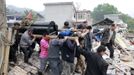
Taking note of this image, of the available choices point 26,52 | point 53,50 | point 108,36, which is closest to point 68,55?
point 53,50

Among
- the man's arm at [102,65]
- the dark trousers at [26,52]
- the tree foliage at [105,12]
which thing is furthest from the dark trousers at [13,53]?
the tree foliage at [105,12]

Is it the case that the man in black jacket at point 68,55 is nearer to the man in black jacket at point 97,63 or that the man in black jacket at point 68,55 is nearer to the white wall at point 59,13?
the man in black jacket at point 97,63

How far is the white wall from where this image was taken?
132 ft

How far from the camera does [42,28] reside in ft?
41.5

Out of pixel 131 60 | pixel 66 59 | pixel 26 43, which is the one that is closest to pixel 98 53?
→ pixel 66 59

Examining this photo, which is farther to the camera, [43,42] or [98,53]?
[43,42]

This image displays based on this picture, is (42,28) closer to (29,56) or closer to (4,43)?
(29,56)

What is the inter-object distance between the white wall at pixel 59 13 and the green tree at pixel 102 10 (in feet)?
223

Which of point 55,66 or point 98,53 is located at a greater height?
point 98,53

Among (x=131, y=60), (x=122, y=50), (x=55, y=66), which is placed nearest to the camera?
(x=55, y=66)

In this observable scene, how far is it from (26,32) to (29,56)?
45.6 inches

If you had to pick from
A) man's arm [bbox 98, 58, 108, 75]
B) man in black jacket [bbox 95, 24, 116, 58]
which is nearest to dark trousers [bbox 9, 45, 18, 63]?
man in black jacket [bbox 95, 24, 116, 58]

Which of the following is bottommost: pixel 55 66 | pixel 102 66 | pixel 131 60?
pixel 131 60

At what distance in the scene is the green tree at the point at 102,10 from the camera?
4318 inches
